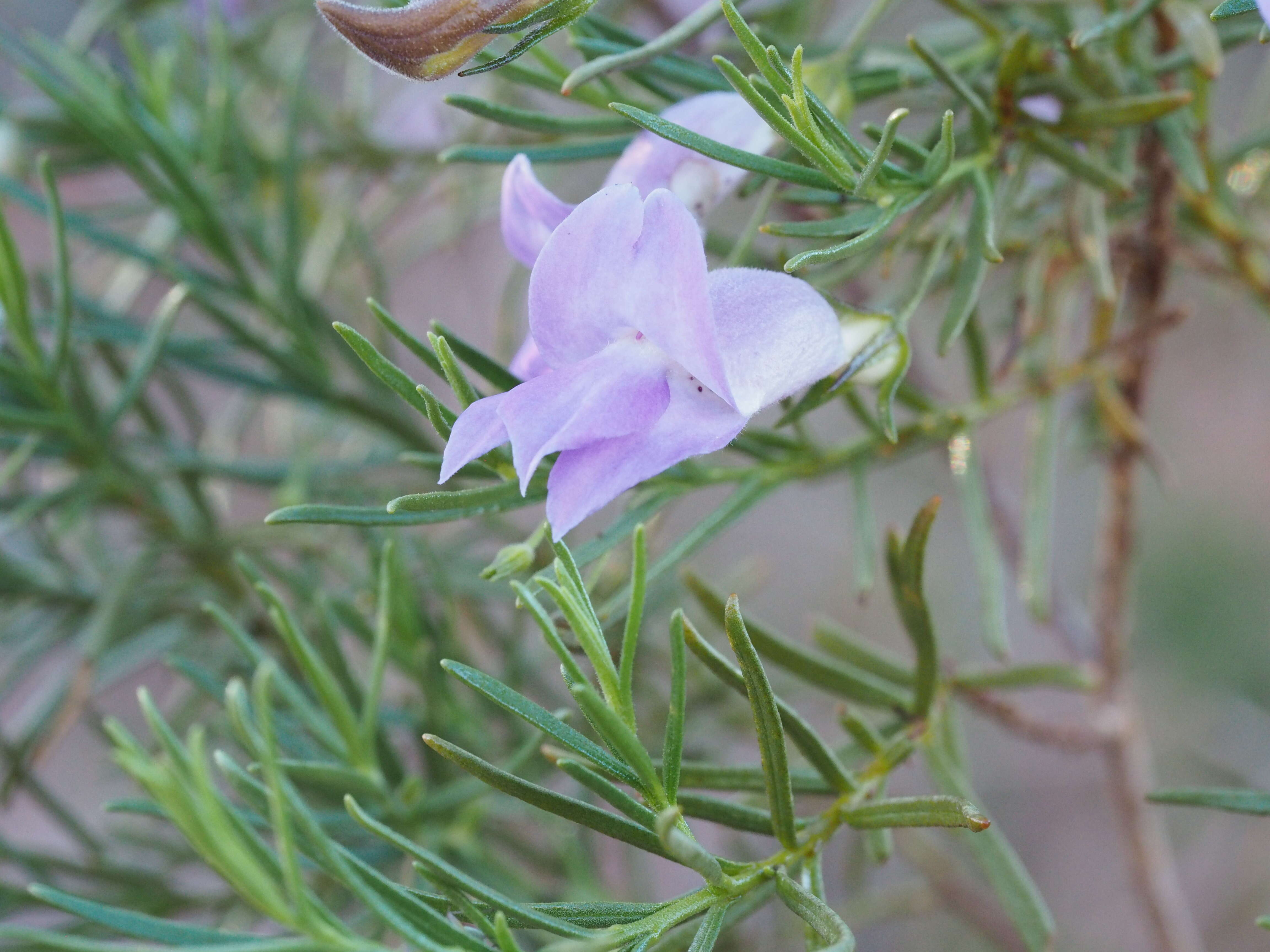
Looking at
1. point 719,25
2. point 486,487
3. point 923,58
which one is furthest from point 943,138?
point 719,25

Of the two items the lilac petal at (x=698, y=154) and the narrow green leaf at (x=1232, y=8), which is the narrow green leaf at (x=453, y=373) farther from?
the narrow green leaf at (x=1232, y=8)

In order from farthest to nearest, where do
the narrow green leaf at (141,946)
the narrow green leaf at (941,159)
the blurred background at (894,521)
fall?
the blurred background at (894,521)
the narrow green leaf at (941,159)
the narrow green leaf at (141,946)

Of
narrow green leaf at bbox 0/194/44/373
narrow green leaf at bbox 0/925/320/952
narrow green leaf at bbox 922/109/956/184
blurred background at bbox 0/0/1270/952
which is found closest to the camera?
narrow green leaf at bbox 0/925/320/952

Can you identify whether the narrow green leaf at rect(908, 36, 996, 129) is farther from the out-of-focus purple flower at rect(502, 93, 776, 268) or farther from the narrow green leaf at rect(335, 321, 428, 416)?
the narrow green leaf at rect(335, 321, 428, 416)

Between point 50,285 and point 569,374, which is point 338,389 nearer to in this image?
point 50,285

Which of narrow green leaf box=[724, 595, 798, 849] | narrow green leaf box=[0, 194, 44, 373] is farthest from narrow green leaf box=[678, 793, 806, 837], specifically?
narrow green leaf box=[0, 194, 44, 373]

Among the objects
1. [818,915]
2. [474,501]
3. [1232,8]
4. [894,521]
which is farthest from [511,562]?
[894,521]

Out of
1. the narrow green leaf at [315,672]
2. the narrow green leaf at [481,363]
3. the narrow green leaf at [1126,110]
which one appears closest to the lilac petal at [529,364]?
the narrow green leaf at [481,363]
